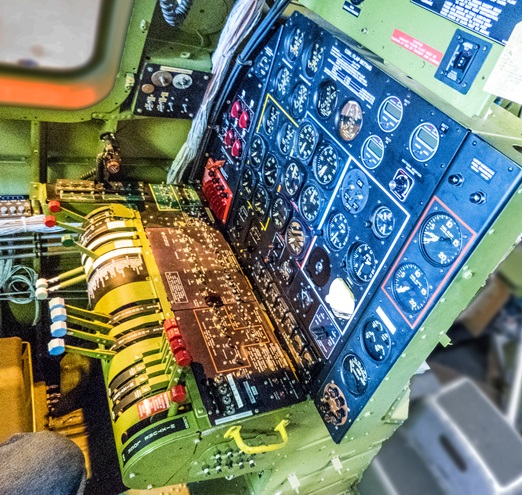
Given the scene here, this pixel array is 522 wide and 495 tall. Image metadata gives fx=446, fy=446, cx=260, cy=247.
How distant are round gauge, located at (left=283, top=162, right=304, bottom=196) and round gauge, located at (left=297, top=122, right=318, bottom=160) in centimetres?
9

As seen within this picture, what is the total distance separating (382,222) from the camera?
6.16 feet

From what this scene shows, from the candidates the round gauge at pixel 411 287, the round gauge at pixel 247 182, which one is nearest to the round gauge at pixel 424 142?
the round gauge at pixel 411 287

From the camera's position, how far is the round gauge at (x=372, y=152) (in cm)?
Answer: 187

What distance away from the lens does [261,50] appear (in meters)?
2.69

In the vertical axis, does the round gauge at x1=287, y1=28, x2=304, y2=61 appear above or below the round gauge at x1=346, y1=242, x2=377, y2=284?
above

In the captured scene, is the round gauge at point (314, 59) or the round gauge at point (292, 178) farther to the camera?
the round gauge at point (292, 178)

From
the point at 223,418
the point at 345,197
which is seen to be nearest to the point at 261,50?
the point at 345,197

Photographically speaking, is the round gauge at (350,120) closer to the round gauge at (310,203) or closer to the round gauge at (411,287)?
the round gauge at (310,203)

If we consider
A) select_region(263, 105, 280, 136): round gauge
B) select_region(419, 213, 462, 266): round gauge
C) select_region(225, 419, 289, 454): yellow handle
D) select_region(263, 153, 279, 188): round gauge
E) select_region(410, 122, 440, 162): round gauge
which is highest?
select_region(410, 122, 440, 162): round gauge

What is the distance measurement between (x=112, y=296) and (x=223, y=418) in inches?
38.1

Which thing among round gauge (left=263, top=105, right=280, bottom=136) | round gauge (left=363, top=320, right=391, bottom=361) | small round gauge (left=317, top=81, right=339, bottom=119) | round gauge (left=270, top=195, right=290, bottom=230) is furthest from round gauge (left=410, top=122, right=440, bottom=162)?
round gauge (left=263, top=105, right=280, bottom=136)

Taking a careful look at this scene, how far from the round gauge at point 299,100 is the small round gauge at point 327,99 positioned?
121 mm

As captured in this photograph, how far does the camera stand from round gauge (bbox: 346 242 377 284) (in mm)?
1935

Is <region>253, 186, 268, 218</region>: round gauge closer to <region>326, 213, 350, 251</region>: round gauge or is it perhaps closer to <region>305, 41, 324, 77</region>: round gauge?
<region>326, 213, 350, 251</region>: round gauge
